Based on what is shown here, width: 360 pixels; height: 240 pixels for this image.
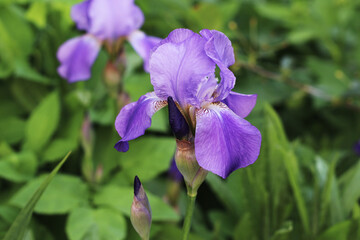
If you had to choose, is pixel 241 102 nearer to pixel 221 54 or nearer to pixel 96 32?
pixel 221 54

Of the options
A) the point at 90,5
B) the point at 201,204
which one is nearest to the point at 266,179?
the point at 201,204

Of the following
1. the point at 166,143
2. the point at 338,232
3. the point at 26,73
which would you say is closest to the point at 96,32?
the point at 26,73

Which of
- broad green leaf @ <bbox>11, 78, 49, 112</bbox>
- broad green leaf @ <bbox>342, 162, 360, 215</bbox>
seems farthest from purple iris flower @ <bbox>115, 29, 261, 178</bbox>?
broad green leaf @ <bbox>11, 78, 49, 112</bbox>

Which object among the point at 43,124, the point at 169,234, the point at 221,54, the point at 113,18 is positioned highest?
the point at 221,54

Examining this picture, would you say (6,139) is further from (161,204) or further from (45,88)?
(161,204)

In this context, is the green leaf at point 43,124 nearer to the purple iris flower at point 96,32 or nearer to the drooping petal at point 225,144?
the purple iris flower at point 96,32

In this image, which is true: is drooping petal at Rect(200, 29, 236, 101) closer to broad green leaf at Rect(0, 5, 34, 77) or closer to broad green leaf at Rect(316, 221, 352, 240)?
broad green leaf at Rect(316, 221, 352, 240)

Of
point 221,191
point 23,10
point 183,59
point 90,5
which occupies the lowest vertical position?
point 221,191
